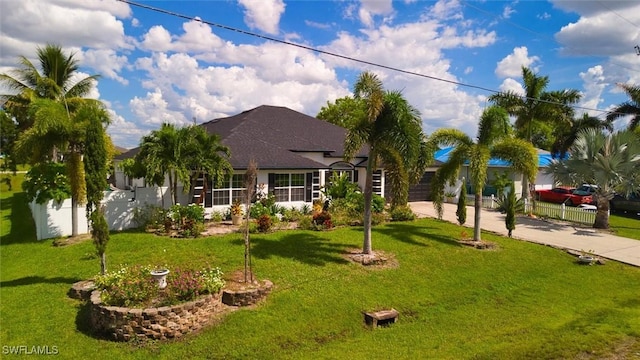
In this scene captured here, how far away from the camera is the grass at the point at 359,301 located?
25.8ft

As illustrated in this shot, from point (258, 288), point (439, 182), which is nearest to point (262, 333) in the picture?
point (258, 288)

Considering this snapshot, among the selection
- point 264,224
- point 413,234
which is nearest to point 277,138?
point 264,224

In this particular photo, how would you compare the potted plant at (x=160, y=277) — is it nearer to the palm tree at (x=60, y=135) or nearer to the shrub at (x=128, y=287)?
the shrub at (x=128, y=287)

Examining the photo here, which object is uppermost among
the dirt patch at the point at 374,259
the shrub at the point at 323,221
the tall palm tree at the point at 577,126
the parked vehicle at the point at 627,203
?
the tall palm tree at the point at 577,126

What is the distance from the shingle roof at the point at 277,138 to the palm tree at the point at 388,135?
7.56 meters

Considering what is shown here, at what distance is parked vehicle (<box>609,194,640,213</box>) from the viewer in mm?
24219

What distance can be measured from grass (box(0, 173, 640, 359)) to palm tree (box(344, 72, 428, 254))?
260 cm

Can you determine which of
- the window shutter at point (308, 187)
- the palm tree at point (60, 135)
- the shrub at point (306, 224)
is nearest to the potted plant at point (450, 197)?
the window shutter at point (308, 187)

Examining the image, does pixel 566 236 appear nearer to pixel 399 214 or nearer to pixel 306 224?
pixel 399 214

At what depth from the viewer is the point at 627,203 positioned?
24.9 m

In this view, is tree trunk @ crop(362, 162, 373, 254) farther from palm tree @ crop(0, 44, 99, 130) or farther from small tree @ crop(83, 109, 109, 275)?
palm tree @ crop(0, 44, 99, 130)

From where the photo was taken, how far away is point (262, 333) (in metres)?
8.39

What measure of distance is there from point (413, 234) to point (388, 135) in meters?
6.04

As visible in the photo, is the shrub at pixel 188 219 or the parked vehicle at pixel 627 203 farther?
the parked vehicle at pixel 627 203
